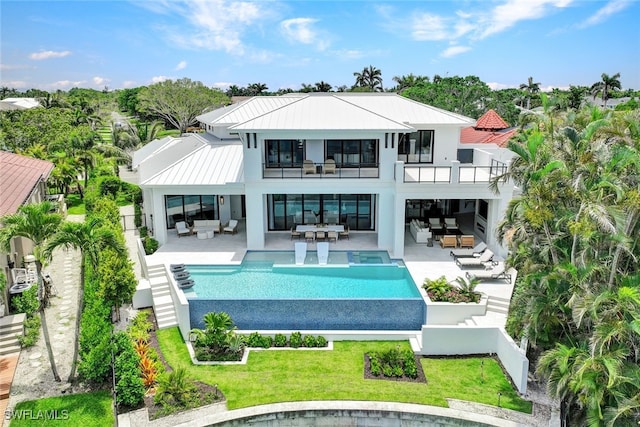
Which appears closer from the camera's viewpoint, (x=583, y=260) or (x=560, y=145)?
(x=583, y=260)

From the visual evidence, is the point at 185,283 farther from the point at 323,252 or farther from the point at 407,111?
the point at 407,111

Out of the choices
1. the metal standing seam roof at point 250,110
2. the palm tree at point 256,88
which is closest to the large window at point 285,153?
the metal standing seam roof at point 250,110

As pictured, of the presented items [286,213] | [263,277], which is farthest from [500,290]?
[286,213]

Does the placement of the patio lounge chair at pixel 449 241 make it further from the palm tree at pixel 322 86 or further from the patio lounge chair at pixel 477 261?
the palm tree at pixel 322 86

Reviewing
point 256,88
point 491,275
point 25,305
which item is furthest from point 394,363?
point 256,88

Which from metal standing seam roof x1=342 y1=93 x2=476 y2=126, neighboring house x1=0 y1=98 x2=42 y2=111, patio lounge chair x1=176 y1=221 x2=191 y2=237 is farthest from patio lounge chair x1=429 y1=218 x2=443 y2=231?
neighboring house x1=0 y1=98 x2=42 y2=111

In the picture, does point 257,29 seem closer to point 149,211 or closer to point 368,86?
point 149,211

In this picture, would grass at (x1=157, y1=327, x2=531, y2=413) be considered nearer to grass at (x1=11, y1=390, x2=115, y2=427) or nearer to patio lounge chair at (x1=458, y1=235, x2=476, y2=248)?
grass at (x1=11, y1=390, x2=115, y2=427)
